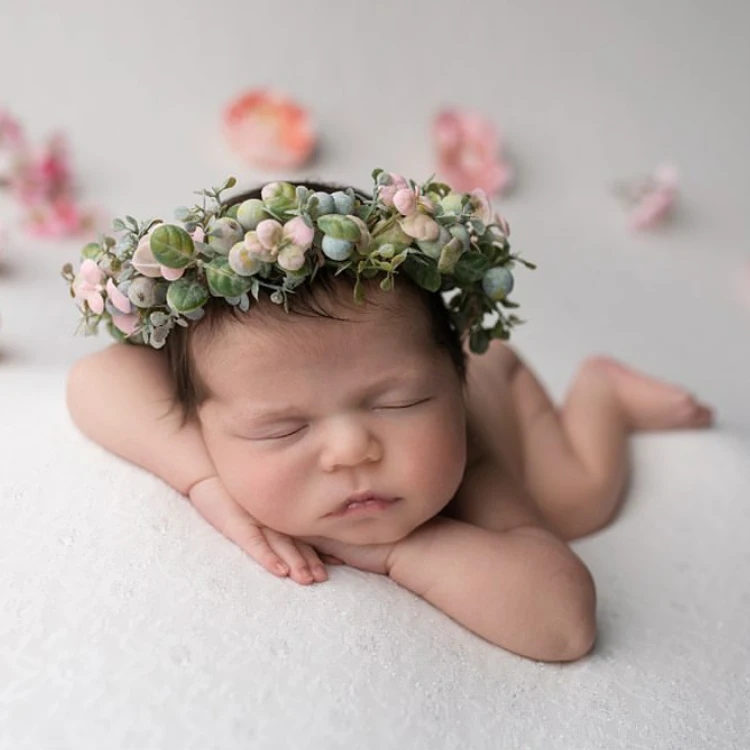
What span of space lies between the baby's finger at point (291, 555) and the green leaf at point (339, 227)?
1.14 ft

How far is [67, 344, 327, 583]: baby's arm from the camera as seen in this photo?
128 cm

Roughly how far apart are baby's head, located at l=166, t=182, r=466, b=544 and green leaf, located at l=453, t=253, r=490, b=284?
57 mm

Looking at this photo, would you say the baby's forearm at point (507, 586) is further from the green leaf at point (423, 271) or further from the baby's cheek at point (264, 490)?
the green leaf at point (423, 271)

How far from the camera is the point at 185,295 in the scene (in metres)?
1.18

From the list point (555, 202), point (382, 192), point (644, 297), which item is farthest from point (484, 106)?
point (382, 192)

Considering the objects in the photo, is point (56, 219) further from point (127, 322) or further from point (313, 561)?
point (313, 561)

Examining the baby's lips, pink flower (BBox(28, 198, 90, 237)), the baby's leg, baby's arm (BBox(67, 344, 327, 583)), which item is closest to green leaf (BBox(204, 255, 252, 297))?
baby's arm (BBox(67, 344, 327, 583))

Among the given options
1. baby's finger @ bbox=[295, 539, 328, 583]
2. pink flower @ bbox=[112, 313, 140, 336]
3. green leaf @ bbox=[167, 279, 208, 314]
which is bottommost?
baby's finger @ bbox=[295, 539, 328, 583]

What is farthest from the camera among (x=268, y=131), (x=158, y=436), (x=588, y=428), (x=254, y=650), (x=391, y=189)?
(x=268, y=131)

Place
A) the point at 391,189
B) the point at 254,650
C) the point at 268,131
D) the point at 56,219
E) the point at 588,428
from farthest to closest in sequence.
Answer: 1. the point at 268,131
2. the point at 56,219
3. the point at 588,428
4. the point at 391,189
5. the point at 254,650

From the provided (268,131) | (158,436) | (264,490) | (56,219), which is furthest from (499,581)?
(268,131)

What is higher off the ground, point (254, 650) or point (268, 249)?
point (268, 249)

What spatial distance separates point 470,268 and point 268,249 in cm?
28

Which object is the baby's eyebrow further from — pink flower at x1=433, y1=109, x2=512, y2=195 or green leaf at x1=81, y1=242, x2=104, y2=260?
pink flower at x1=433, y1=109, x2=512, y2=195
